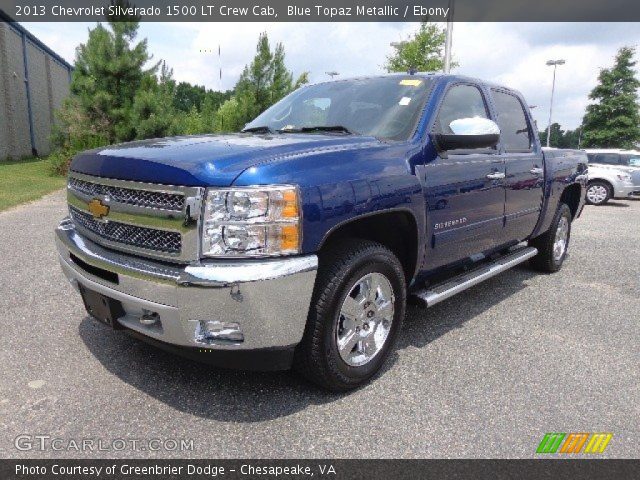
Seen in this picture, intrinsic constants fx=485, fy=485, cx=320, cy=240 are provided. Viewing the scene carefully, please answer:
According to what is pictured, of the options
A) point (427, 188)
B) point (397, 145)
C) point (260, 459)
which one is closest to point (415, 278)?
point (427, 188)

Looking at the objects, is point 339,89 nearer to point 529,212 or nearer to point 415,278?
point 415,278

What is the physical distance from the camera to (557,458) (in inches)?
92.7

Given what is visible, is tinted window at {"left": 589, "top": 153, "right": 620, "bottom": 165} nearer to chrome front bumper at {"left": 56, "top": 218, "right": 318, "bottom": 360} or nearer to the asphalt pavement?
the asphalt pavement

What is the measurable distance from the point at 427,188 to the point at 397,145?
1.13 feet

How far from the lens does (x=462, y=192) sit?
3451mm

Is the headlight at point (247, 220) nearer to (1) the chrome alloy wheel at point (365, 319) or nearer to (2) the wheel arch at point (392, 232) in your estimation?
(2) the wheel arch at point (392, 232)

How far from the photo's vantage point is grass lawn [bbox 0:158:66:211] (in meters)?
10.5

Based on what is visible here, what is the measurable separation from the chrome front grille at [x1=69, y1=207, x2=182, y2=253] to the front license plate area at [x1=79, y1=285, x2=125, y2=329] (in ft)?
1.05

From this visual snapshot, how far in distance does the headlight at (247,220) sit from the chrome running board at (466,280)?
143 centimetres

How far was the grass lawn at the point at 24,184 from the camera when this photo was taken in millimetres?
10523

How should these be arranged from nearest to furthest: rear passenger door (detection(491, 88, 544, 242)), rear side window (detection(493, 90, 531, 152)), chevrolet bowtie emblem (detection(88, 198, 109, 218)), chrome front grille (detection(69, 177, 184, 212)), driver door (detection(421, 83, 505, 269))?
chrome front grille (detection(69, 177, 184, 212)), chevrolet bowtie emblem (detection(88, 198, 109, 218)), driver door (detection(421, 83, 505, 269)), rear passenger door (detection(491, 88, 544, 242)), rear side window (detection(493, 90, 531, 152))

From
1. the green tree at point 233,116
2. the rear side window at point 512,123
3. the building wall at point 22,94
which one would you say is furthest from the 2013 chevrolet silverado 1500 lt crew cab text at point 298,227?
the building wall at point 22,94

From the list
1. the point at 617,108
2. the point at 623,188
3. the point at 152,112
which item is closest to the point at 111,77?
the point at 152,112

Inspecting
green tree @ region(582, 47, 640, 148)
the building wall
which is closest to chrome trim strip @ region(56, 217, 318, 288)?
the building wall
